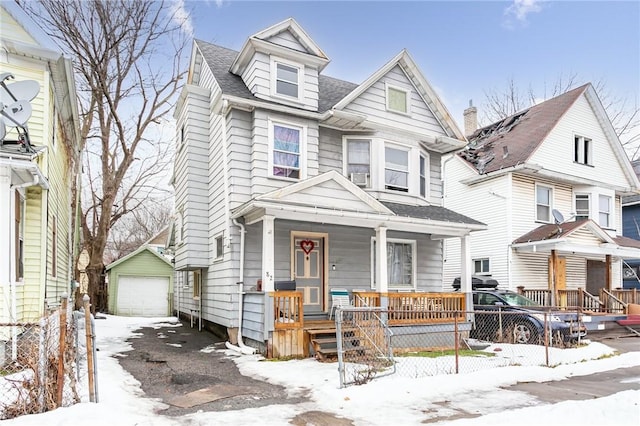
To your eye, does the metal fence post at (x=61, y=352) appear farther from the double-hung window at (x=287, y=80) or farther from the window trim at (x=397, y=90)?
the window trim at (x=397, y=90)

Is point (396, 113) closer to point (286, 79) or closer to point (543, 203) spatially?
point (286, 79)

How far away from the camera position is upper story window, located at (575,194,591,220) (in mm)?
19672

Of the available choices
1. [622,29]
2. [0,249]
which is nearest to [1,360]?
[0,249]

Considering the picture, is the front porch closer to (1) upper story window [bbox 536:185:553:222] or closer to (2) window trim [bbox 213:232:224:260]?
(2) window trim [bbox 213:232:224:260]

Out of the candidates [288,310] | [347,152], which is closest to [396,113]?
[347,152]

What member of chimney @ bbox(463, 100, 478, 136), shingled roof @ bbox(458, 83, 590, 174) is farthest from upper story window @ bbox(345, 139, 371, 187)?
chimney @ bbox(463, 100, 478, 136)

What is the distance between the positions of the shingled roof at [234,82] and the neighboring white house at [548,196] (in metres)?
6.86

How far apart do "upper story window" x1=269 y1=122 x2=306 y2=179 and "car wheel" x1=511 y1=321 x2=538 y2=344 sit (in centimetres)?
685

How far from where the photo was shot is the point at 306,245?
1249 cm

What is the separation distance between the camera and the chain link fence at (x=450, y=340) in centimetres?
891

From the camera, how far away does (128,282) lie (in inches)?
842

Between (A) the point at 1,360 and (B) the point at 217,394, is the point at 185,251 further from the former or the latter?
(B) the point at 217,394

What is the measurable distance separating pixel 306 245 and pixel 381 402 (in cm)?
626

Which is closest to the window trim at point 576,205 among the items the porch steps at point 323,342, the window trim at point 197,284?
the porch steps at point 323,342
